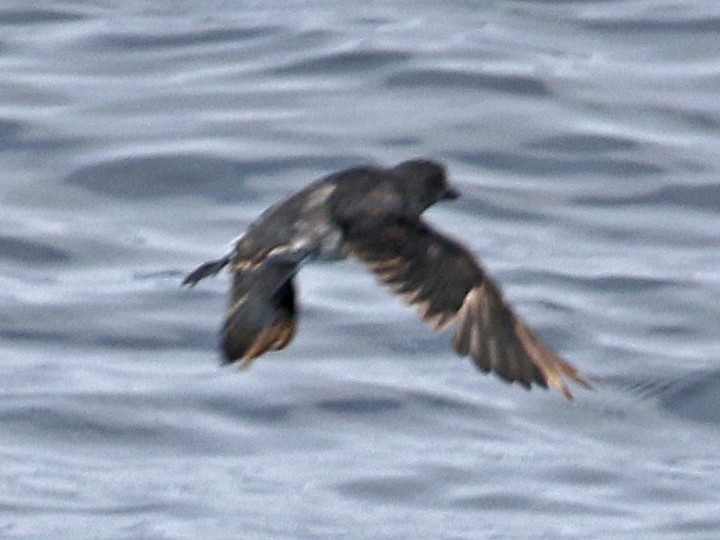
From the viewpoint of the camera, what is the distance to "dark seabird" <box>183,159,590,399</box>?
635cm

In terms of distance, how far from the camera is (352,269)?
12023 mm

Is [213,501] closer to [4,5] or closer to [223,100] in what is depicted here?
[223,100]

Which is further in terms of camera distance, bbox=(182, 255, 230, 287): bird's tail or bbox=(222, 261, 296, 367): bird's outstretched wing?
bbox=(182, 255, 230, 287): bird's tail

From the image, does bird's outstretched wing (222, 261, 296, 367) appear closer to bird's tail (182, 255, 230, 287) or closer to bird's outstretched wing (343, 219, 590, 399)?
bird's tail (182, 255, 230, 287)

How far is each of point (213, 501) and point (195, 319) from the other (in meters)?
1.92

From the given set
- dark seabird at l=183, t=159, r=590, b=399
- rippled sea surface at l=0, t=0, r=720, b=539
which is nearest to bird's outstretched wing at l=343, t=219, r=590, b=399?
dark seabird at l=183, t=159, r=590, b=399

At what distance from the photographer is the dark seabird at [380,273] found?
6.35m

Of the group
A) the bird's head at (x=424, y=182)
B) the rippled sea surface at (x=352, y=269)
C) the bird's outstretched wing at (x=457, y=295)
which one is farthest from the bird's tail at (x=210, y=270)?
the rippled sea surface at (x=352, y=269)

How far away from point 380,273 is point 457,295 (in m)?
0.21

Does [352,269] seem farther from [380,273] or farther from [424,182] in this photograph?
[380,273]

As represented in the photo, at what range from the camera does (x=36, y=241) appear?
12.2 meters

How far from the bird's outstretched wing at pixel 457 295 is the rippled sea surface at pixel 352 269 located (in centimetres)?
281

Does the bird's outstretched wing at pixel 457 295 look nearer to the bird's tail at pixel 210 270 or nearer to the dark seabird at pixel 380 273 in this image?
the dark seabird at pixel 380 273

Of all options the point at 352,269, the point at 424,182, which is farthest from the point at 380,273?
the point at 352,269
